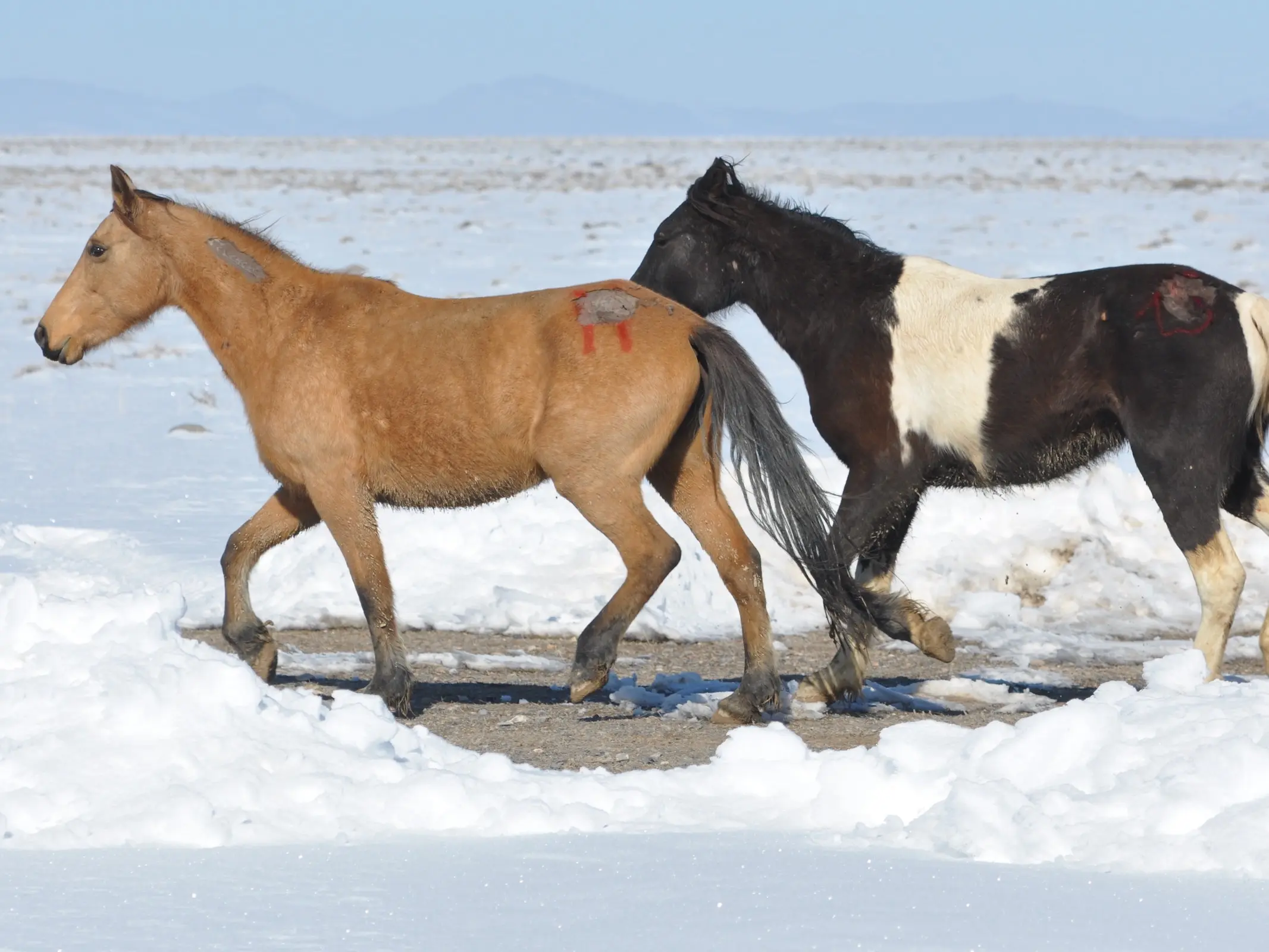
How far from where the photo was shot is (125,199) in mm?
6777

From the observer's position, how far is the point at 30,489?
10.7m

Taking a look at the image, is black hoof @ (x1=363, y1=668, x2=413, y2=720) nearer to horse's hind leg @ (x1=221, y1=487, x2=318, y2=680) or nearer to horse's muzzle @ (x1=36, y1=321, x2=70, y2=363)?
horse's hind leg @ (x1=221, y1=487, x2=318, y2=680)

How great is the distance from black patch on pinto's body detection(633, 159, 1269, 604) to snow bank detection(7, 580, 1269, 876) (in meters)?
1.35

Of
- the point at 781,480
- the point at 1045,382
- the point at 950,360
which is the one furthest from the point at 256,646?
the point at 1045,382

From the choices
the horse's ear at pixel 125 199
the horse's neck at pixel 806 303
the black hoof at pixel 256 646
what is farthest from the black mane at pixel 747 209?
the black hoof at pixel 256 646

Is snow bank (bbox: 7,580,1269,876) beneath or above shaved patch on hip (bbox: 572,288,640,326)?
beneath

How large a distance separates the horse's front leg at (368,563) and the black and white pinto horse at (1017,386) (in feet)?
5.57

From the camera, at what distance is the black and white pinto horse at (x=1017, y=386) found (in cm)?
605

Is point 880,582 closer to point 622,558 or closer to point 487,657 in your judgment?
point 622,558

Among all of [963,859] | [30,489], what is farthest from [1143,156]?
[963,859]

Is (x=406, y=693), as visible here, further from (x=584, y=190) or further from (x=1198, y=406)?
(x=584, y=190)

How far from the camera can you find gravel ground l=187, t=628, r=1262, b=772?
18.2 ft

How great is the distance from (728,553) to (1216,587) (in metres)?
1.86

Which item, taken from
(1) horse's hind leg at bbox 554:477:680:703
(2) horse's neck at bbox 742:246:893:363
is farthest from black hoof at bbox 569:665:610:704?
(2) horse's neck at bbox 742:246:893:363
